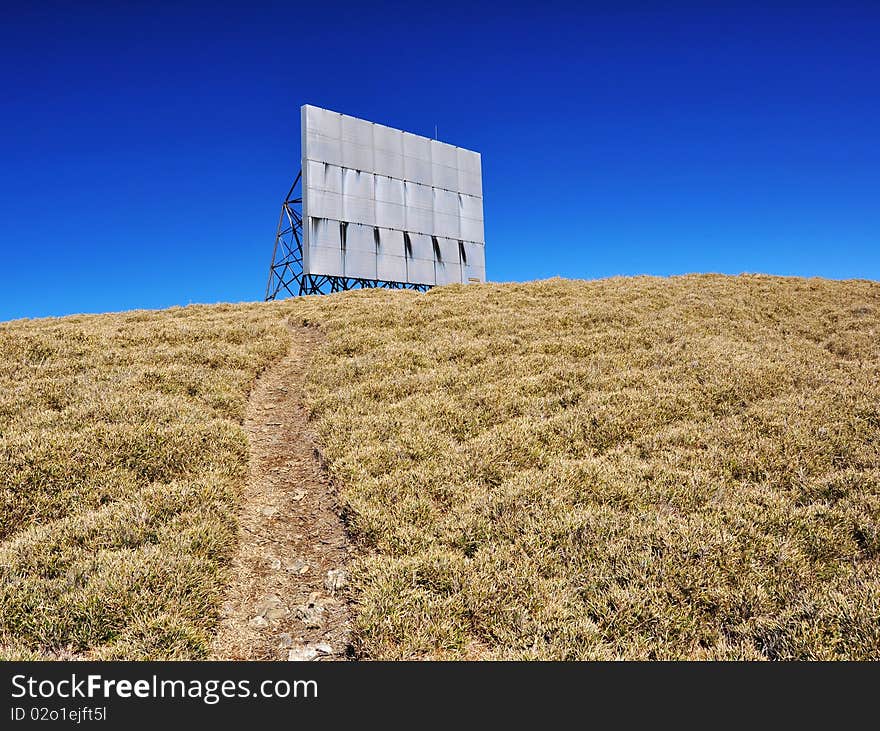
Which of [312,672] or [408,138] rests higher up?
[408,138]

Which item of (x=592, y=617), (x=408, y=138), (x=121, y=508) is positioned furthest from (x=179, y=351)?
(x=408, y=138)

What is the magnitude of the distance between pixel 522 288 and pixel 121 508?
2016cm

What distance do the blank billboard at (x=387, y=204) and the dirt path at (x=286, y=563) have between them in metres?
29.1

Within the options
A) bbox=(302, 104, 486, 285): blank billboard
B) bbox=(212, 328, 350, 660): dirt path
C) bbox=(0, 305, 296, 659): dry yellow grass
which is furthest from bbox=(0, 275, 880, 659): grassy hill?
bbox=(302, 104, 486, 285): blank billboard

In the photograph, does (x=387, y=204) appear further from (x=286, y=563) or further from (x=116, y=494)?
(x=286, y=563)

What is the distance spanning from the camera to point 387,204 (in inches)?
1542

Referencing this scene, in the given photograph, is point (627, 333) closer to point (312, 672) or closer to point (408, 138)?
point (312, 672)

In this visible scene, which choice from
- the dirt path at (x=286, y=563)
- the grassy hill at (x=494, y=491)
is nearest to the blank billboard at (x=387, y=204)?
the grassy hill at (x=494, y=491)

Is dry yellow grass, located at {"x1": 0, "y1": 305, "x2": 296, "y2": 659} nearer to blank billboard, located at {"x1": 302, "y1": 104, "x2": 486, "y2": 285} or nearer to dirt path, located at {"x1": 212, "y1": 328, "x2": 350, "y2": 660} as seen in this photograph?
dirt path, located at {"x1": 212, "y1": 328, "x2": 350, "y2": 660}

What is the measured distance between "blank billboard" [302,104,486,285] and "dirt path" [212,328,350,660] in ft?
95.5

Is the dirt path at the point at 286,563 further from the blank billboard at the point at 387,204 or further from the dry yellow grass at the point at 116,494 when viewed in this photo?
the blank billboard at the point at 387,204

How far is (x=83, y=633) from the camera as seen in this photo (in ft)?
14.9

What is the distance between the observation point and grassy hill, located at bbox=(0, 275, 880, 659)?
468 cm

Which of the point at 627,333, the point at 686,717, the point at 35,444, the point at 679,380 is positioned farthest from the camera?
the point at 627,333
